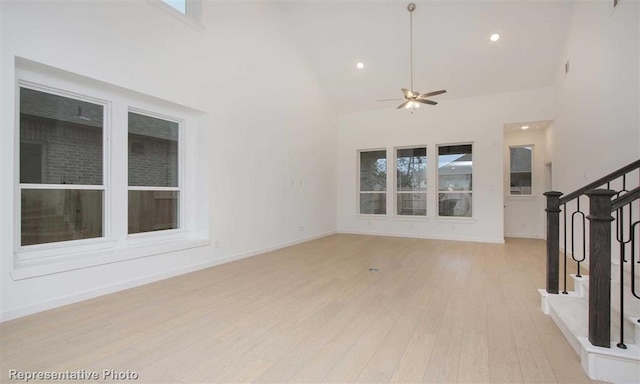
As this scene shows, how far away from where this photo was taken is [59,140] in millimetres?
3158

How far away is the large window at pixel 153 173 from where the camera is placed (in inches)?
150

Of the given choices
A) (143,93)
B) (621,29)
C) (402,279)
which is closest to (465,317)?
(402,279)

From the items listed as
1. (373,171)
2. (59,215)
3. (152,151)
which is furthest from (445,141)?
(59,215)

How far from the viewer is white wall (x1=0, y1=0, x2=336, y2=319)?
2.71 metres

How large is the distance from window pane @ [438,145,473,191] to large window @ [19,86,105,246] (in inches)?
276

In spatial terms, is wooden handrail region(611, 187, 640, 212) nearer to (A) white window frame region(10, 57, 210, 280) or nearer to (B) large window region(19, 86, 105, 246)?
(A) white window frame region(10, 57, 210, 280)

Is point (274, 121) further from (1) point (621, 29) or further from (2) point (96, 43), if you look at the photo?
(1) point (621, 29)

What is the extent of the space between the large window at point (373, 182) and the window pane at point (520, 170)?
338 centimetres

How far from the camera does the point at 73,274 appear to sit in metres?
3.02

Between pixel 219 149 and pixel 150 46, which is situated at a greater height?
pixel 150 46

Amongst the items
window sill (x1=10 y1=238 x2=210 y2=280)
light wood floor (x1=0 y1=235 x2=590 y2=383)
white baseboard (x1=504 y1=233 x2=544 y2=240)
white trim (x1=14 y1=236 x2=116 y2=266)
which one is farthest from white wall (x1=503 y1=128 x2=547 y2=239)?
white trim (x1=14 y1=236 x2=116 y2=266)

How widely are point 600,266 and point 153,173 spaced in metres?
4.57

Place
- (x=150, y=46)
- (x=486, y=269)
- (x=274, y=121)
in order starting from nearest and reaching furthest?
1. (x=150, y=46)
2. (x=486, y=269)
3. (x=274, y=121)

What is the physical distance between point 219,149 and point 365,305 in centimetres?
318
